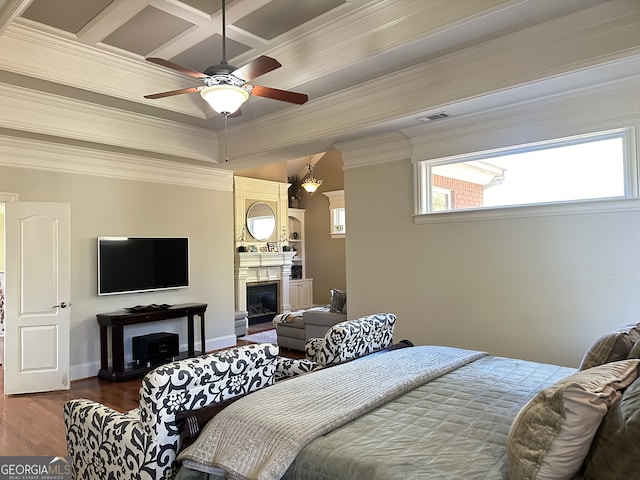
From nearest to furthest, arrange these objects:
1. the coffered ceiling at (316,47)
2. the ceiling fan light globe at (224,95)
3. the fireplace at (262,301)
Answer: the ceiling fan light globe at (224,95), the coffered ceiling at (316,47), the fireplace at (262,301)

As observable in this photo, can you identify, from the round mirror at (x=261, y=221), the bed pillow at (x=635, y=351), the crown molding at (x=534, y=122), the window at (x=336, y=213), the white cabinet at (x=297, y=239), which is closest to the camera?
the bed pillow at (x=635, y=351)

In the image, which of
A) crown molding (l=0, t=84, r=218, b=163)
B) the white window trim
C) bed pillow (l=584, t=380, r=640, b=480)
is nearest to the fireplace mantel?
crown molding (l=0, t=84, r=218, b=163)

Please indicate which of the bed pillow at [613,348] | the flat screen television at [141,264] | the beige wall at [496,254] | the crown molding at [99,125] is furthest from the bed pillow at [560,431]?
the flat screen television at [141,264]

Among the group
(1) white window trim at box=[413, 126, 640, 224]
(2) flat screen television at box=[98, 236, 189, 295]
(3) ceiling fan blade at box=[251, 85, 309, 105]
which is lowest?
(2) flat screen television at box=[98, 236, 189, 295]

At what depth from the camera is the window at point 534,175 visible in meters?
3.77

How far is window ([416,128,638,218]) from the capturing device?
3768 mm

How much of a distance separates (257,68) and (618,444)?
9.44ft

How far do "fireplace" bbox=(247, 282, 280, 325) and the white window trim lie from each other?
5503 millimetres

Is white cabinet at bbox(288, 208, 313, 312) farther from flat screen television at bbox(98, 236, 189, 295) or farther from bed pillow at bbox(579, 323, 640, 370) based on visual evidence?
bed pillow at bbox(579, 323, 640, 370)

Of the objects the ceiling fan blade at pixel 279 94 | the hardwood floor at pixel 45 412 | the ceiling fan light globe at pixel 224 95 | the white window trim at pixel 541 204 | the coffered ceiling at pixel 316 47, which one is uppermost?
the coffered ceiling at pixel 316 47

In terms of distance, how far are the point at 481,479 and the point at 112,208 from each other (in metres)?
5.45

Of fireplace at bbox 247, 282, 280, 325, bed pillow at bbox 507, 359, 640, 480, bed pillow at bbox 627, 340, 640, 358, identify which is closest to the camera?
bed pillow at bbox 507, 359, 640, 480

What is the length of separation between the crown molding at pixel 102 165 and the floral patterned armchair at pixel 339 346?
3.97 meters

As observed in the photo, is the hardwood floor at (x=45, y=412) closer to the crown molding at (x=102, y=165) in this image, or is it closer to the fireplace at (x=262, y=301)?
the crown molding at (x=102, y=165)
